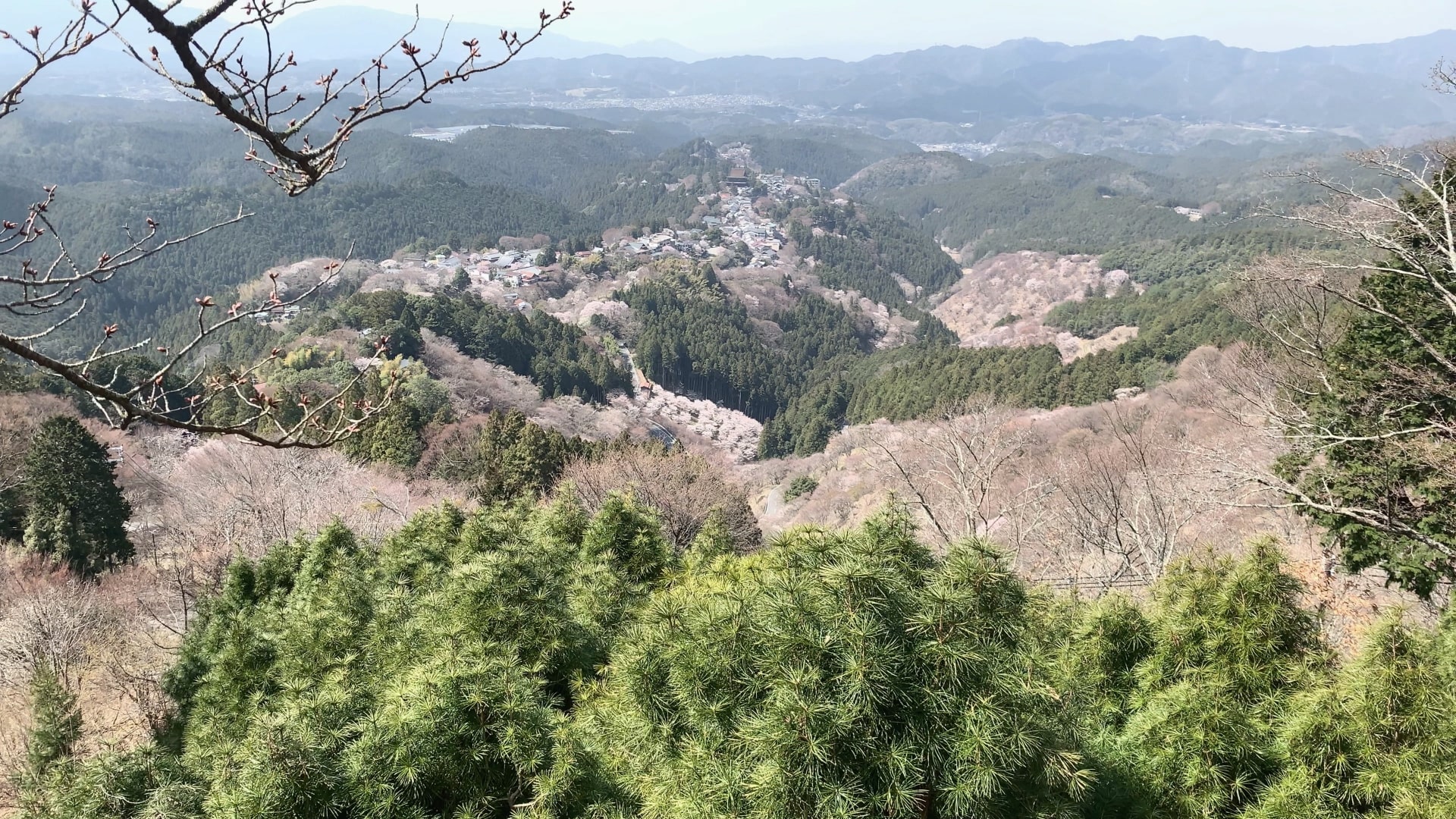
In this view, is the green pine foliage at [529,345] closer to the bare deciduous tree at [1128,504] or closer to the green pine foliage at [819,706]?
the bare deciduous tree at [1128,504]

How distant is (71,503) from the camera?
664 inches

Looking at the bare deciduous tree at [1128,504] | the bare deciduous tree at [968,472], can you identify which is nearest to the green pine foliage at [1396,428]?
the bare deciduous tree at [1128,504]

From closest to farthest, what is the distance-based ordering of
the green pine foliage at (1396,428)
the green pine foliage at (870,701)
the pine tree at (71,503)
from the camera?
the green pine foliage at (870,701) < the green pine foliage at (1396,428) < the pine tree at (71,503)

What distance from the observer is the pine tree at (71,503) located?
54.9 ft

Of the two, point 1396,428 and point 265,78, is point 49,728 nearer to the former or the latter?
point 265,78

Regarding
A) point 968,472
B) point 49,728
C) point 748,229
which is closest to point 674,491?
point 968,472

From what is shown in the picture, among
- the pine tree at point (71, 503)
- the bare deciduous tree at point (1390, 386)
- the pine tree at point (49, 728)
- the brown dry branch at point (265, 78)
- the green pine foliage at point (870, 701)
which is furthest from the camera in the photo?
the pine tree at point (71, 503)

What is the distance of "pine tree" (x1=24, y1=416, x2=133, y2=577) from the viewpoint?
1673cm

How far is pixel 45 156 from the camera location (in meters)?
117

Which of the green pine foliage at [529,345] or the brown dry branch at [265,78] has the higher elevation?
the brown dry branch at [265,78]

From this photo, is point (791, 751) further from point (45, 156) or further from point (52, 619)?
point (45, 156)

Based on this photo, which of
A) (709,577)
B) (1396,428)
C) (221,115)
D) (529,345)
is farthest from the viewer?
(529,345)

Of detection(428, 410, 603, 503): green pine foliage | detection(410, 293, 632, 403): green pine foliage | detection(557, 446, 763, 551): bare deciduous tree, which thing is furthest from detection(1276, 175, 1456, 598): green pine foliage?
detection(410, 293, 632, 403): green pine foliage

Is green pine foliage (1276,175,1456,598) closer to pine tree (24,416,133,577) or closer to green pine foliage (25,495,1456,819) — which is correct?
green pine foliage (25,495,1456,819)
